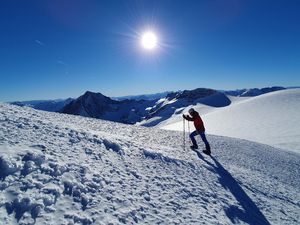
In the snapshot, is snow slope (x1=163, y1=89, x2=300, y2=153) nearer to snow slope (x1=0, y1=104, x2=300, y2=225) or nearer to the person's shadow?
the person's shadow

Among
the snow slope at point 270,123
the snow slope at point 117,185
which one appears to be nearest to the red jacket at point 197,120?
Answer: the snow slope at point 117,185

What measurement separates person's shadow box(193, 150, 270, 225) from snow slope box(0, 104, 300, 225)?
0.15ft

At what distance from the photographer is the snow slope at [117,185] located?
622 cm

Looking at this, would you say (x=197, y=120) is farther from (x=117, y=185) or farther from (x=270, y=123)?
(x=270, y=123)

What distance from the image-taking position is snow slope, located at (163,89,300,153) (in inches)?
1463

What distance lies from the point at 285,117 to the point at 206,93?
12533 centimetres

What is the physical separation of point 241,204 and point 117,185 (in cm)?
475

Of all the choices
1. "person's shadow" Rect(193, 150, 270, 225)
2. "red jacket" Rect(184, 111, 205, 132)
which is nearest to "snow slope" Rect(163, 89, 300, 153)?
"red jacket" Rect(184, 111, 205, 132)

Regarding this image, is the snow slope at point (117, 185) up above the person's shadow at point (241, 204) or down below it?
above

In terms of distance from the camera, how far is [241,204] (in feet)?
31.0

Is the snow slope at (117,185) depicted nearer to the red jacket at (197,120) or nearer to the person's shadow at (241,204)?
the person's shadow at (241,204)

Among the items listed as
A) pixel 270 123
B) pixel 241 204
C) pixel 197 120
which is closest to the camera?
pixel 241 204

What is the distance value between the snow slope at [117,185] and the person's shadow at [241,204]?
44 millimetres

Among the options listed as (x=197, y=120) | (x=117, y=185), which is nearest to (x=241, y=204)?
(x=117, y=185)
